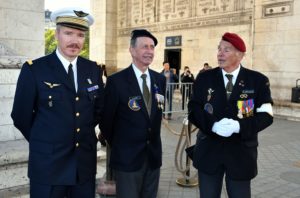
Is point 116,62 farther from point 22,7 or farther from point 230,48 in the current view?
point 230,48

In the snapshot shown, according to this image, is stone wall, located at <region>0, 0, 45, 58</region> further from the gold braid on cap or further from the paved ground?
the gold braid on cap

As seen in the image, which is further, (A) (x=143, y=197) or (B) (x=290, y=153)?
(B) (x=290, y=153)

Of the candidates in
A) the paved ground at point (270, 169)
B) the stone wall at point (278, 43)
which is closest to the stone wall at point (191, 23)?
the stone wall at point (278, 43)

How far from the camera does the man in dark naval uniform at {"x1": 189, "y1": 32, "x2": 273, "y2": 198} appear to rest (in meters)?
2.80

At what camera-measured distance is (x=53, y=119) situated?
2426 millimetres

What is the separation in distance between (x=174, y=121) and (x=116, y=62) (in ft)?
37.4

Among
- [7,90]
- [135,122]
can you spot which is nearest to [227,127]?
[135,122]

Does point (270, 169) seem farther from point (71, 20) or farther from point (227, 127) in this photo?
point (71, 20)

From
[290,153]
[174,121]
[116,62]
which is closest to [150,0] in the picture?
[116,62]

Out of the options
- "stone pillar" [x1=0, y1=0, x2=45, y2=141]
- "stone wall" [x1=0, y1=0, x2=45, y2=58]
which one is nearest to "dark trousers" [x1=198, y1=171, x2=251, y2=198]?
"stone pillar" [x1=0, y1=0, x2=45, y2=141]

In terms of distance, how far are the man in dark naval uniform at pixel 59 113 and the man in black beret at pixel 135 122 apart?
0.36 m

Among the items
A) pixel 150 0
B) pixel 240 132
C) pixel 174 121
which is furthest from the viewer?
pixel 150 0

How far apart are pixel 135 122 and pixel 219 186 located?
2.98 feet

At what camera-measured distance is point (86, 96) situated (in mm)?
2555
